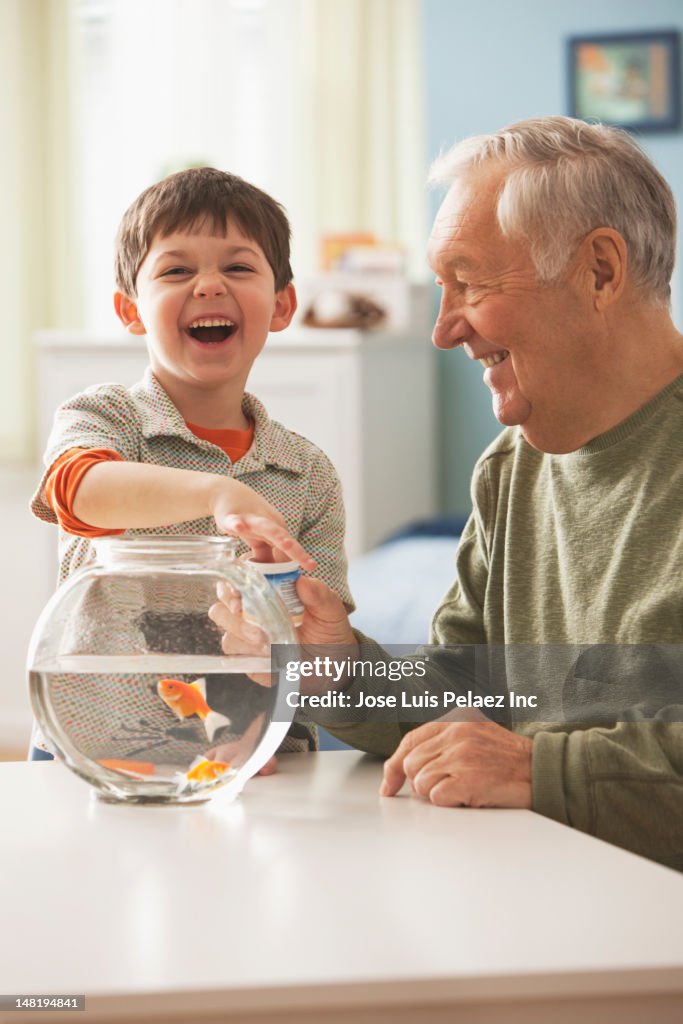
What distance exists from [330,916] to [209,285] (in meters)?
0.62

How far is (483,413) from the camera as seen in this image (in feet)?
12.8

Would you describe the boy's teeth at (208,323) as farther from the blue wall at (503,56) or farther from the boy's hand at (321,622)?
the blue wall at (503,56)

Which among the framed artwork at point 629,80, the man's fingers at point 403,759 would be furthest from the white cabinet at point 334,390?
the man's fingers at point 403,759

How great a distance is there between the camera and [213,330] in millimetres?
1183

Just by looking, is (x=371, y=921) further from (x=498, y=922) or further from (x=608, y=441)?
(x=608, y=441)

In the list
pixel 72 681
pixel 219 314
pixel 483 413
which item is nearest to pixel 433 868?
pixel 72 681

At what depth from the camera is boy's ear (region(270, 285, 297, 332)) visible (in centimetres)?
128

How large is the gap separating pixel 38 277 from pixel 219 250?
9.69ft

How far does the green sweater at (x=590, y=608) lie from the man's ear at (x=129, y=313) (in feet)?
1.17

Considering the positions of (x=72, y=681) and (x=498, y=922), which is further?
(x=72, y=681)

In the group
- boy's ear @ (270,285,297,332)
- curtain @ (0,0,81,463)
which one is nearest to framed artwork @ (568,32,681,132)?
curtain @ (0,0,81,463)

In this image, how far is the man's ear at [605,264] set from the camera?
1.13 metres

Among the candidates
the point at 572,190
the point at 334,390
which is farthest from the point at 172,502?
the point at 334,390

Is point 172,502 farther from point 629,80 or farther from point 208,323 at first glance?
point 629,80
